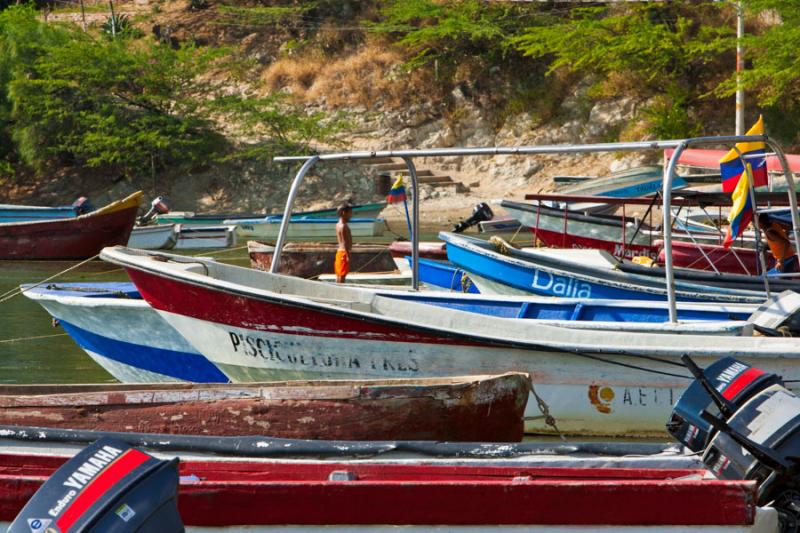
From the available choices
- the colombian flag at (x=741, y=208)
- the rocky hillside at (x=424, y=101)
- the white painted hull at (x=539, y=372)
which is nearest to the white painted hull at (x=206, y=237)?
the rocky hillside at (x=424, y=101)

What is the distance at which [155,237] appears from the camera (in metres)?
25.8

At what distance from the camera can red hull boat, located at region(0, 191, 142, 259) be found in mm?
23250

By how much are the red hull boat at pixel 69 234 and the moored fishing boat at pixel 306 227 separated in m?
5.02

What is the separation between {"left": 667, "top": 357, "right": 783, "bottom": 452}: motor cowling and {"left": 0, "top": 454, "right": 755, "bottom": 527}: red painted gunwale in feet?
1.65

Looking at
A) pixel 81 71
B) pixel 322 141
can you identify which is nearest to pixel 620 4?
pixel 322 141

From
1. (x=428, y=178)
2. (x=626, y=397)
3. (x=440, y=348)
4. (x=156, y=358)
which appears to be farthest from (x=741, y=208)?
(x=428, y=178)

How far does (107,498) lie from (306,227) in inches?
941

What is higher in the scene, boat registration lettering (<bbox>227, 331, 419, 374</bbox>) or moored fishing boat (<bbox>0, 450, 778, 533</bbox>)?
moored fishing boat (<bbox>0, 450, 778, 533</bbox>)

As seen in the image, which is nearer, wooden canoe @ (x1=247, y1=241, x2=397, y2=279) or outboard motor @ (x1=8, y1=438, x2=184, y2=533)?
outboard motor @ (x1=8, y1=438, x2=184, y2=533)

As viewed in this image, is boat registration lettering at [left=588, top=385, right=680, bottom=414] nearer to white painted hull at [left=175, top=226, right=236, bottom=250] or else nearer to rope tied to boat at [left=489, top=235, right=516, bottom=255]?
rope tied to boat at [left=489, top=235, right=516, bottom=255]

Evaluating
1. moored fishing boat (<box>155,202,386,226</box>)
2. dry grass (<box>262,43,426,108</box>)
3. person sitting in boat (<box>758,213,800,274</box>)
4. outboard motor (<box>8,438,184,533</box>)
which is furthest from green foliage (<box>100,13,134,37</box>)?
outboard motor (<box>8,438,184,533</box>)

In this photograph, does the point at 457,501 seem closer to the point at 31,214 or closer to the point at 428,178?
the point at 31,214

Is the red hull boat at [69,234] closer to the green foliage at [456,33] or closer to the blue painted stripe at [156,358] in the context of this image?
the blue painted stripe at [156,358]

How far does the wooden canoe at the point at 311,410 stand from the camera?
6.38m
